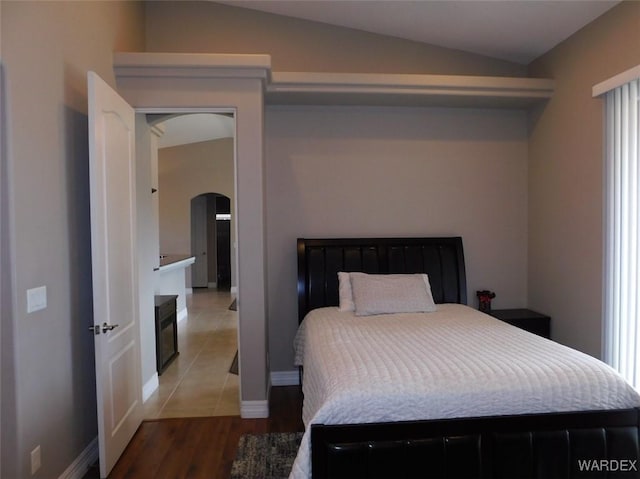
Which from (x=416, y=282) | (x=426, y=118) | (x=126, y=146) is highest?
(x=426, y=118)

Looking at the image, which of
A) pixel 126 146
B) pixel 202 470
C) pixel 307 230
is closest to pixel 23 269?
pixel 126 146

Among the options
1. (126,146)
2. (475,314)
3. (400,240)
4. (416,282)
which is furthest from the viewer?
(400,240)

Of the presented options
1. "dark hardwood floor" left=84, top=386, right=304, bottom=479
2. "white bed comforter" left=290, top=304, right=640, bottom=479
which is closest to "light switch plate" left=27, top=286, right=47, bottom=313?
"dark hardwood floor" left=84, top=386, right=304, bottom=479

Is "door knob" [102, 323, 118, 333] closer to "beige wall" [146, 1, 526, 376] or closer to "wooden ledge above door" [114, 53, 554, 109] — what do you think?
"beige wall" [146, 1, 526, 376]

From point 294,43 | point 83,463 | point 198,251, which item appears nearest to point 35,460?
point 83,463

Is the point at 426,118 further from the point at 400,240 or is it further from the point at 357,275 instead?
the point at 357,275

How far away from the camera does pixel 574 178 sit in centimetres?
341

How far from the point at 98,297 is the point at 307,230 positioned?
1.98 meters

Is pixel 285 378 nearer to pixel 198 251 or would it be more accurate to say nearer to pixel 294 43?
pixel 294 43

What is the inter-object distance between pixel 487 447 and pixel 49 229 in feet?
7.93

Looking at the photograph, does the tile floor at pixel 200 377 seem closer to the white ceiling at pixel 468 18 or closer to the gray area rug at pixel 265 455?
the gray area rug at pixel 265 455

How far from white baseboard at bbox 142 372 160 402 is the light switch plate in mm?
1700

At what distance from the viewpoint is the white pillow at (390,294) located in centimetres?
329

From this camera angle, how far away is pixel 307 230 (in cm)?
389
